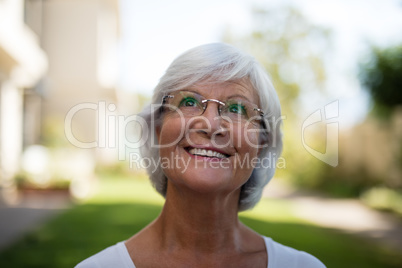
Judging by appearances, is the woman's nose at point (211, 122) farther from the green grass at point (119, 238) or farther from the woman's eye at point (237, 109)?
the green grass at point (119, 238)

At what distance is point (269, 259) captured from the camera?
177 centimetres

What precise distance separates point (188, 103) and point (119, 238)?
4.87 m

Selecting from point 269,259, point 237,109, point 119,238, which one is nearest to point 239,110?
point 237,109

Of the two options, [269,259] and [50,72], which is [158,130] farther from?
[50,72]

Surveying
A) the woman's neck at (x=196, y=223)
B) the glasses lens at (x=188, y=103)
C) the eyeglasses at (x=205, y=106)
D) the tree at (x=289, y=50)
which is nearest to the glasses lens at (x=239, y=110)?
the eyeglasses at (x=205, y=106)

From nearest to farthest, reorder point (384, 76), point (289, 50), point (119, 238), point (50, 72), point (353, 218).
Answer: point (119, 238) < point (353, 218) < point (384, 76) < point (50, 72) < point (289, 50)

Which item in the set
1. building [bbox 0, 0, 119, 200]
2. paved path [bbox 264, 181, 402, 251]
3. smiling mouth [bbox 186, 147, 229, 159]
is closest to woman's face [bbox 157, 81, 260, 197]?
smiling mouth [bbox 186, 147, 229, 159]

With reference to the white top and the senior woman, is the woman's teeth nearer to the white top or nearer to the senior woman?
the senior woman

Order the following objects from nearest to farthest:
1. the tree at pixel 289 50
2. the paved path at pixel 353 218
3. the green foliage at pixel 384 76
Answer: the paved path at pixel 353 218 → the green foliage at pixel 384 76 → the tree at pixel 289 50

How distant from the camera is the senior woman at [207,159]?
1623 millimetres

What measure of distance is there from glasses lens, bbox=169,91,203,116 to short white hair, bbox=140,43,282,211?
0.03 m

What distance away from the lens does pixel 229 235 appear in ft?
5.99

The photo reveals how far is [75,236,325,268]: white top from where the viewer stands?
1643 millimetres

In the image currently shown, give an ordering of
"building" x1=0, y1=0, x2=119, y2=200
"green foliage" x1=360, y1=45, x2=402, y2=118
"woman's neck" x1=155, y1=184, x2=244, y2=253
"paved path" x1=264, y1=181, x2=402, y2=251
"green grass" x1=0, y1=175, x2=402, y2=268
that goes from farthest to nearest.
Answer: "green foliage" x1=360, y1=45, x2=402, y2=118 → "building" x1=0, y1=0, x2=119, y2=200 → "paved path" x1=264, y1=181, x2=402, y2=251 → "green grass" x1=0, y1=175, x2=402, y2=268 → "woman's neck" x1=155, y1=184, x2=244, y2=253
